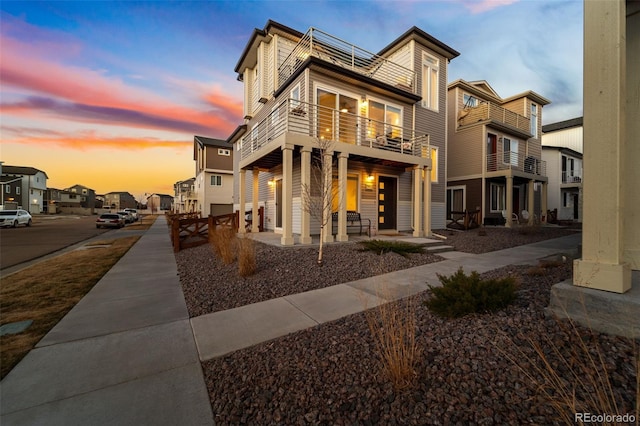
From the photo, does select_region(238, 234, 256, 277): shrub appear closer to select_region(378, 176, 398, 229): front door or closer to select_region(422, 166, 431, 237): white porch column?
select_region(378, 176, 398, 229): front door

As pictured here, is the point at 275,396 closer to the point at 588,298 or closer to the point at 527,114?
the point at 588,298

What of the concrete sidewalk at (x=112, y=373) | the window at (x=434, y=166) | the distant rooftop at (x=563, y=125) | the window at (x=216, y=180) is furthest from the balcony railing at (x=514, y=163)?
the window at (x=216, y=180)

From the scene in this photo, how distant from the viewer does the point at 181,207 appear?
48.3 m

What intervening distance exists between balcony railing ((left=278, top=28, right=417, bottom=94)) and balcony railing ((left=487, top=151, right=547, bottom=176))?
8.87m

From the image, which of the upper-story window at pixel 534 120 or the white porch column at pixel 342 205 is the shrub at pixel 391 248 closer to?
the white porch column at pixel 342 205

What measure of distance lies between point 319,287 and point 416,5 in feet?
37.6

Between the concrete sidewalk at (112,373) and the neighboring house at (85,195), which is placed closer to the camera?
the concrete sidewalk at (112,373)

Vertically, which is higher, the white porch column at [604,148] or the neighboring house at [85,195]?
the neighboring house at [85,195]

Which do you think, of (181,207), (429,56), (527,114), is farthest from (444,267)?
(181,207)

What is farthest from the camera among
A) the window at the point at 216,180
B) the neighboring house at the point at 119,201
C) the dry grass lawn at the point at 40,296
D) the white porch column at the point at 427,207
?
the neighboring house at the point at 119,201

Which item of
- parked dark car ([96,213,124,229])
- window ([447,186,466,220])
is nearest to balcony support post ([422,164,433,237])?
window ([447,186,466,220])

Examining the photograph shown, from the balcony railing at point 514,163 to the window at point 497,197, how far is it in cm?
156

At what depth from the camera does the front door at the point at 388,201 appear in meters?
13.0

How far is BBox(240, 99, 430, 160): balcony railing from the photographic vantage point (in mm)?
10133
